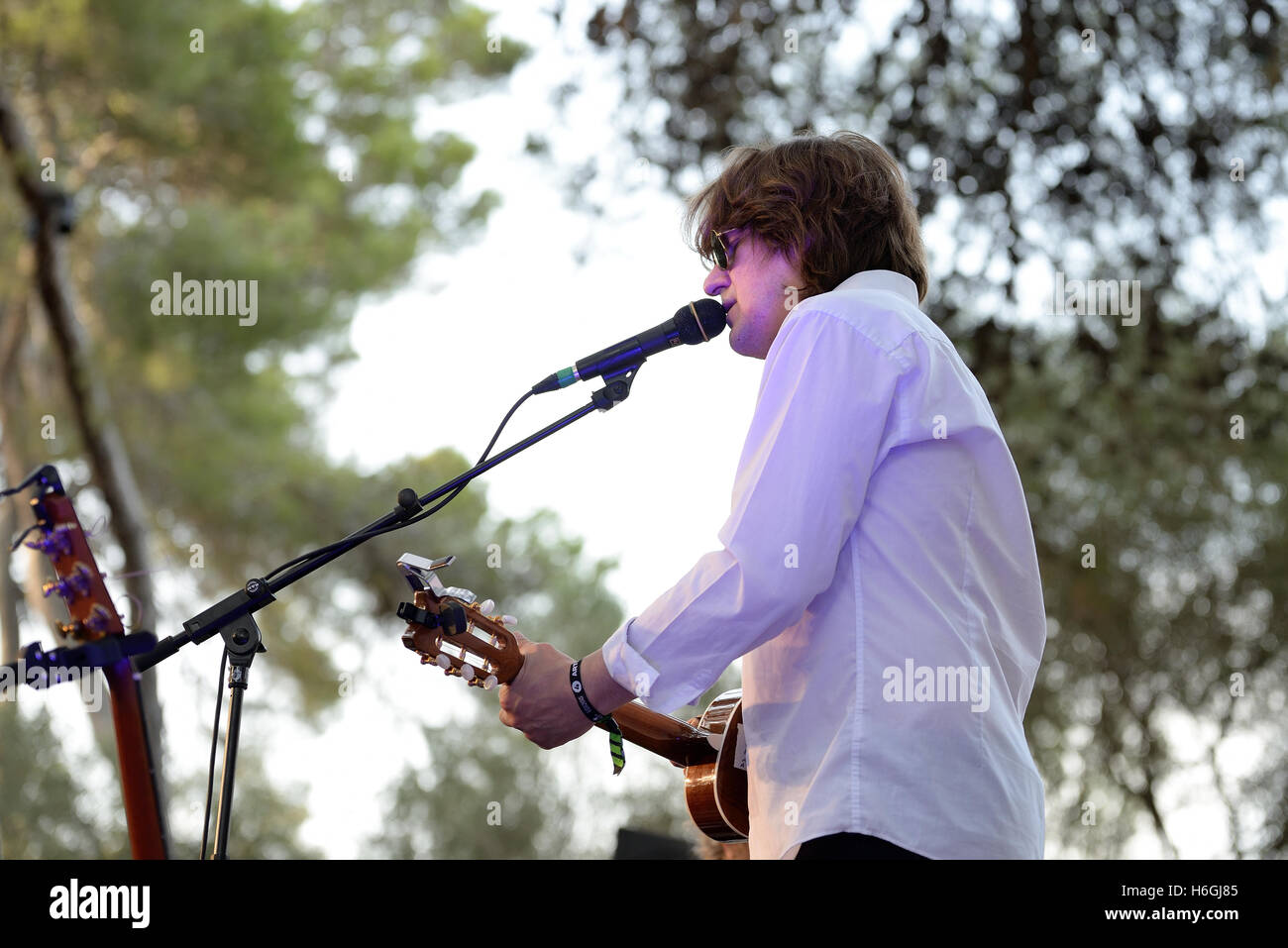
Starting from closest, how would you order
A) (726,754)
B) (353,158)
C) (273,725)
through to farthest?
(726,754), (353,158), (273,725)

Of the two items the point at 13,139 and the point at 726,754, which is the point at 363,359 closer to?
the point at 13,139

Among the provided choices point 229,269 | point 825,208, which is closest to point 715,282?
point 825,208

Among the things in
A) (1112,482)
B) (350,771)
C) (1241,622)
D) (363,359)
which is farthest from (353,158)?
(1241,622)

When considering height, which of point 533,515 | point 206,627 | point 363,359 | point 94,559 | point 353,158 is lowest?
point 206,627

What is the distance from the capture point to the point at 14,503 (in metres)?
7.97

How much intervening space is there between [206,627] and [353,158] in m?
10.2

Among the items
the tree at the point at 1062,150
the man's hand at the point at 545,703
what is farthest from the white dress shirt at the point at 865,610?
the tree at the point at 1062,150

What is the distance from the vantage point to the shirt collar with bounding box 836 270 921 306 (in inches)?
78.7

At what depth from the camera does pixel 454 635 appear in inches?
79.0

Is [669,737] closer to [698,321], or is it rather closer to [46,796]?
[698,321]

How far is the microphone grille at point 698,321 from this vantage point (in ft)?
6.82

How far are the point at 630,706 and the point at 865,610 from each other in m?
0.93

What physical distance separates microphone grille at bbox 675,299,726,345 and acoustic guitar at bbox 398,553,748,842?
0.54 m

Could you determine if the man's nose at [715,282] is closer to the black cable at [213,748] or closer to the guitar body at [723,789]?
the guitar body at [723,789]
